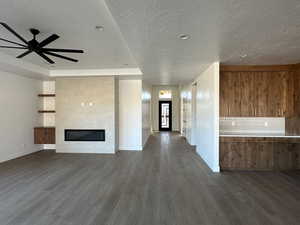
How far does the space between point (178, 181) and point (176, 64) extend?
2.83 meters

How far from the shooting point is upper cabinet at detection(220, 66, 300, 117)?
461cm

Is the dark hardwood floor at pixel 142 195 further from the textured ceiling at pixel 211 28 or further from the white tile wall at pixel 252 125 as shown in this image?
the textured ceiling at pixel 211 28

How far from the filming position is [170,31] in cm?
263

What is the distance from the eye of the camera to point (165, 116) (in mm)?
12078

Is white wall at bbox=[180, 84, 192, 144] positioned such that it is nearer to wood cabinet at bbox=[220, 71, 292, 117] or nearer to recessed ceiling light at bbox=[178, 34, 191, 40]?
wood cabinet at bbox=[220, 71, 292, 117]

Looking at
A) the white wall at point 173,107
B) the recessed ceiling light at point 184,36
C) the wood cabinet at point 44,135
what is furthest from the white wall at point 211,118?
the white wall at point 173,107

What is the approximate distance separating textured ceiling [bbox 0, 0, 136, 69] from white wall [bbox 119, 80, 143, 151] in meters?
2.32

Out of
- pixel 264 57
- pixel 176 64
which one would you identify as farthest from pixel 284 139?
pixel 176 64

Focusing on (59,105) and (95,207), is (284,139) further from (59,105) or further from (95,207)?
(59,105)

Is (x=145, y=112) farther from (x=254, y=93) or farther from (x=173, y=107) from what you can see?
(x=254, y=93)

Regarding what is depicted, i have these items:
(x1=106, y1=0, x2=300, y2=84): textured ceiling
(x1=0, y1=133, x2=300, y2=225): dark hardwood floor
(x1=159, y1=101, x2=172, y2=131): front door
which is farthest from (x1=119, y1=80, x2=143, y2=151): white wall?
(x1=159, y1=101, x2=172, y2=131): front door

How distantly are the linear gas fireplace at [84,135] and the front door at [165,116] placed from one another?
21.0 feet

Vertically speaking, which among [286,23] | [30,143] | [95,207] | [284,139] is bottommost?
[95,207]

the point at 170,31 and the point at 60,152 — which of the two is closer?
the point at 170,31
